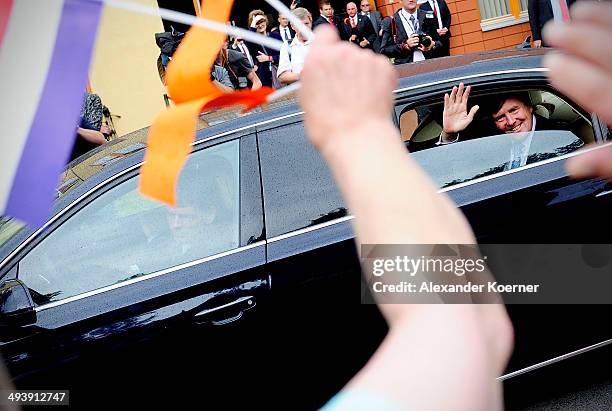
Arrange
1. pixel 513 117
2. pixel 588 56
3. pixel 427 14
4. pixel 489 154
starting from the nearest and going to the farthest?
pixel 588 56 → pixel 489 154 → pixel 513 117 → pixel 427 14

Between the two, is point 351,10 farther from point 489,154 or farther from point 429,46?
point 489,154

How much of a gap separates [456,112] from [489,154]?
213 mm

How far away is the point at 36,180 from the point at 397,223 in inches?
19.4

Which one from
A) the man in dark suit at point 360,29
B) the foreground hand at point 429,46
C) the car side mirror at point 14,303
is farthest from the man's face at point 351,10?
the car side mirror at point 14,303

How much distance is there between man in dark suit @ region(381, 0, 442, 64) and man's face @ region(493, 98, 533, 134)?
15.0 ft

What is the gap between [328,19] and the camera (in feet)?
27.7

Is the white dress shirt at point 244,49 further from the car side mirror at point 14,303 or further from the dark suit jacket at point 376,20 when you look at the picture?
the car side mirror at point 14,303

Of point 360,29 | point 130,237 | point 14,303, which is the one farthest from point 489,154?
point 360,29

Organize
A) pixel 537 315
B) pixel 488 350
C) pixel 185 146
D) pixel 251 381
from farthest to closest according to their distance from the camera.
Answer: pixel 537 315
pixel 251 381
pixel 185 146
pixel 488 350

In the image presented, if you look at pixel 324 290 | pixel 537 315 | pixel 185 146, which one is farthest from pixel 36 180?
pixel 537 315

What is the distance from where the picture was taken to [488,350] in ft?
2.44

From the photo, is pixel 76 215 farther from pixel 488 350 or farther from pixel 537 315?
pixel 488 350

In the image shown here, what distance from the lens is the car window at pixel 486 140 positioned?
128 inches

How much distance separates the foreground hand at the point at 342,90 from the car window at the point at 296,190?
228cm
